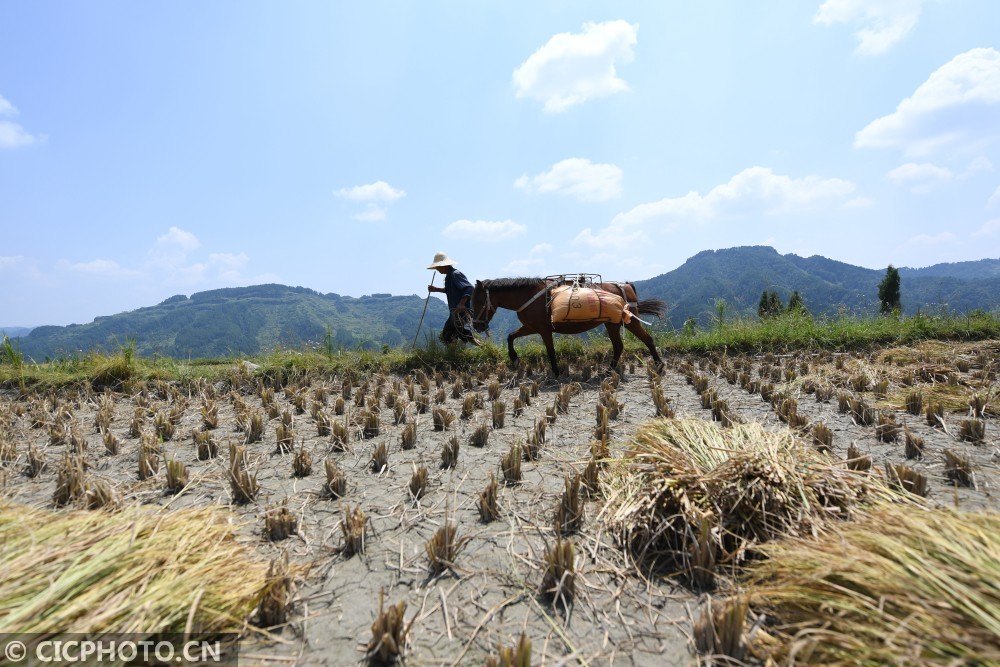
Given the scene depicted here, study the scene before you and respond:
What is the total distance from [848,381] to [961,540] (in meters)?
5.01

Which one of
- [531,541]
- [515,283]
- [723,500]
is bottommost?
[531,541]

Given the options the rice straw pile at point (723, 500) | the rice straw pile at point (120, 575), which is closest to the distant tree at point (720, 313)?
the rice straw pile at point (723, 500)

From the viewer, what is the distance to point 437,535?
205cm

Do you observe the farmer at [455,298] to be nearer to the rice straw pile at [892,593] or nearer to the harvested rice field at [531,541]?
the harvested rice field at [531,541]

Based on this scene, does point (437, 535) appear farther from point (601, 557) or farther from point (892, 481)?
point (892, 481)

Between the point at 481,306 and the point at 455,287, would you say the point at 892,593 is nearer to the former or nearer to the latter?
the point at 481,306

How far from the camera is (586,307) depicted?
252 inches

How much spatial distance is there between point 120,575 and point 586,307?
228 inches

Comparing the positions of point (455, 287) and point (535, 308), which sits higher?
point (455, 287)

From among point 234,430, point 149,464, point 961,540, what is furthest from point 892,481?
point 234,430

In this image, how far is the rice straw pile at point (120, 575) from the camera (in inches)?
49.6

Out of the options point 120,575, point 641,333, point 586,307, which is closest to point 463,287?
point 586,307

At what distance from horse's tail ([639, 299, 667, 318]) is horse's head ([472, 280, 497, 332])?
2993 millimetres

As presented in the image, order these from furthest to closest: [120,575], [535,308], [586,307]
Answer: [535,308]
[586,307]
[120,575]
